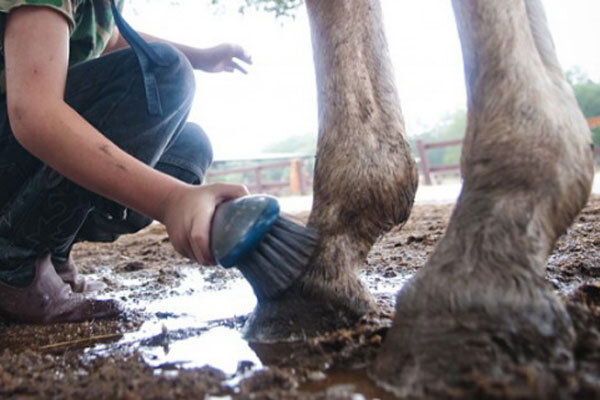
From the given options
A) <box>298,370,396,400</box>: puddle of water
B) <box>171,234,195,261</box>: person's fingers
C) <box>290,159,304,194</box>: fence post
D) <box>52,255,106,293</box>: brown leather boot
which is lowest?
<box>290,159,304,194</box>: fence post

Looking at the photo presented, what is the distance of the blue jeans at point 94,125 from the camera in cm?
154

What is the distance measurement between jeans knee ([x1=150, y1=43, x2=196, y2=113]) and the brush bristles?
721 mm

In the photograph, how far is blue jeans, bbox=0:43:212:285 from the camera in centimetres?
154

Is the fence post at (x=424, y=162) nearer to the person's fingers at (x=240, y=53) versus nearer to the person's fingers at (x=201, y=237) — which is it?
the person's fingers at (x=240, y=53)

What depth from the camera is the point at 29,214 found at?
1.54 metres

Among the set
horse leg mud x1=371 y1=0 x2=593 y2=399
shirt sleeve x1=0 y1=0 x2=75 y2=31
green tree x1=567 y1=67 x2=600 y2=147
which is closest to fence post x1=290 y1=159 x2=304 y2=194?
green tree x1=567 y1=67 x2=600 y2=147

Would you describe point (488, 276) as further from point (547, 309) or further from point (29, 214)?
point (29, 214)

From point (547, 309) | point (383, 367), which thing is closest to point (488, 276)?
point (547, 309)

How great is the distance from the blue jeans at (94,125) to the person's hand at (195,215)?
639 millimetres

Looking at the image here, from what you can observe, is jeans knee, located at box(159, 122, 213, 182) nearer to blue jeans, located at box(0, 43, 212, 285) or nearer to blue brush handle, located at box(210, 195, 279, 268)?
blue jeans, located at box(0, 43, 212, 285)

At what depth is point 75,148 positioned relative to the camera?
1068 mm

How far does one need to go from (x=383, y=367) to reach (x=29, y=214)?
114cm

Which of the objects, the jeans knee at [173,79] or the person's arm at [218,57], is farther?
the person's arm at [218,57]

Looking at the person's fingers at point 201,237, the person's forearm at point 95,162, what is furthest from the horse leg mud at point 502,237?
the person's forearm at point 95,162
